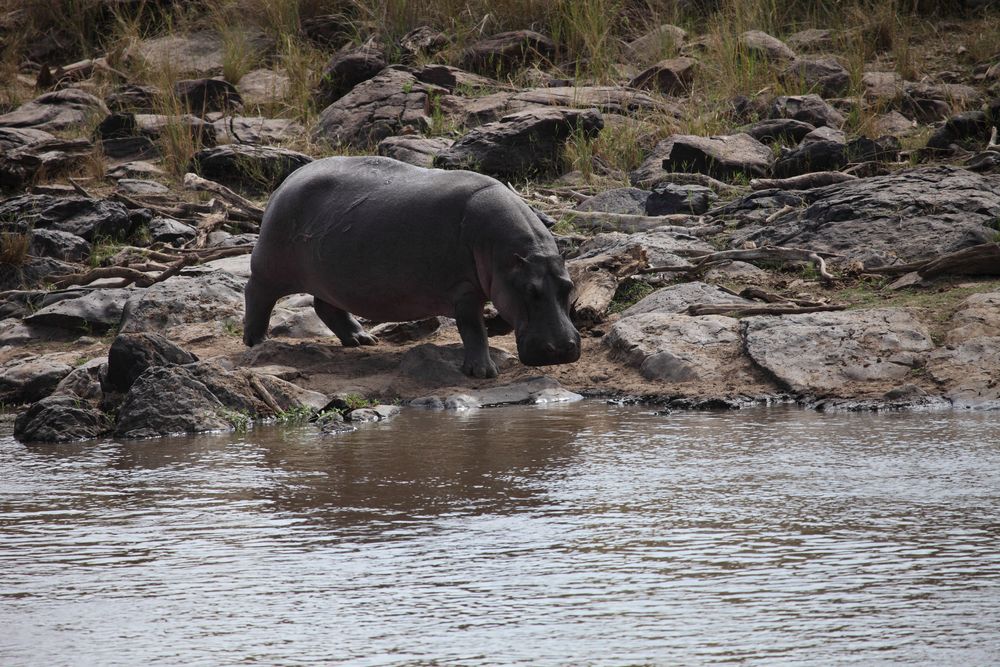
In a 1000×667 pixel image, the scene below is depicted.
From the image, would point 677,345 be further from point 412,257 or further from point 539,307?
point 412,257

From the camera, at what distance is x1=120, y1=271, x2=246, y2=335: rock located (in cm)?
828

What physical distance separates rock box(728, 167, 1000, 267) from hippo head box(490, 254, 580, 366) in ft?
8.50

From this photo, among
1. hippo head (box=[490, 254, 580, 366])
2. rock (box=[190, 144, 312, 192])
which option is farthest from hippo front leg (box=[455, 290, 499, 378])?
rock (box=[190, 144, 312, 192])

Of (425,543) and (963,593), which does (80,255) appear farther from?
(963,593)

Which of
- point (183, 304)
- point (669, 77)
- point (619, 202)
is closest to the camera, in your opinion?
point (183, 304)

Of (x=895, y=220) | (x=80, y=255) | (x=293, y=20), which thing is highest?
(x=293, y=20)

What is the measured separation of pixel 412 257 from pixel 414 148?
4780 mm

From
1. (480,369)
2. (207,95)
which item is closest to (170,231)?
(207,95)

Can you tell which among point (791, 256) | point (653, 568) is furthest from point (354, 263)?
point (653, 568)

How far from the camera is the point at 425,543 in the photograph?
11.1ft

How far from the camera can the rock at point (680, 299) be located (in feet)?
24.8

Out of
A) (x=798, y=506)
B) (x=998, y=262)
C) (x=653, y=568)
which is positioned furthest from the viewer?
(x=998, y=262)

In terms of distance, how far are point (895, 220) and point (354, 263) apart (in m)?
3.80

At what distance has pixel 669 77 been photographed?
13195 mm
